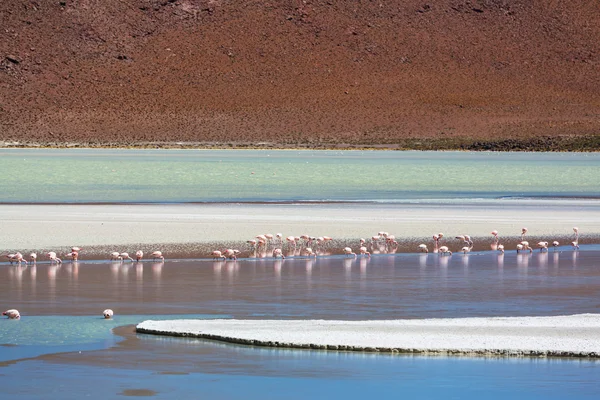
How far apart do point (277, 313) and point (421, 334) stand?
1.72m

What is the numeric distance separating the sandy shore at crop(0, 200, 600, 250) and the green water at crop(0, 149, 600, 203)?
112 inches

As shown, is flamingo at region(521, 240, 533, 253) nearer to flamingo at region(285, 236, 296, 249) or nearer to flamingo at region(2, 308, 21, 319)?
flamingo at region(285, 236, 296, 249)

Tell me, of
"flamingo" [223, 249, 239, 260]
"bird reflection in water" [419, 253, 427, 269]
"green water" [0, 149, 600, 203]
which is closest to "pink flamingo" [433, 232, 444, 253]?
"bird reflection in water" [419, 253, 427, 269]

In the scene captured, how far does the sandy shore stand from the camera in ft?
57.4

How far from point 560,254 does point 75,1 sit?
83.6 meters

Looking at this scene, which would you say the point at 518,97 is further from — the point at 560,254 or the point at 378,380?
the point at 378,380

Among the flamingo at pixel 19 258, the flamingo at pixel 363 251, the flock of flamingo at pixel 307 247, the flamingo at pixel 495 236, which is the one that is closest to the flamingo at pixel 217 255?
the flock of flamingo at pixel 307 247

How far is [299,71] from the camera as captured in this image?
87.3 metres

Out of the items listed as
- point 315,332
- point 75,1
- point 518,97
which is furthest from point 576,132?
point 315,332

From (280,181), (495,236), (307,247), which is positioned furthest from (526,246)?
(280,181)

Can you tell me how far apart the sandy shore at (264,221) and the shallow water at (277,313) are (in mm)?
2942

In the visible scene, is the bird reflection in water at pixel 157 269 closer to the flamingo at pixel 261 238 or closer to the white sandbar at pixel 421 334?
the flamingo at pixel 261 238

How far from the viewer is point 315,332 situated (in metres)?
8.91

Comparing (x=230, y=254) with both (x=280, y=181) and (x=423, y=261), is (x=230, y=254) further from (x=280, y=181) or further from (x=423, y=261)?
(x=280, y=181)
